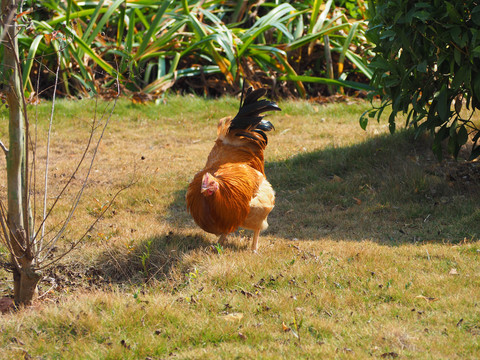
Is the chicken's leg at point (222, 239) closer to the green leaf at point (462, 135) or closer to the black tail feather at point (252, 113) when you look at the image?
the black tail feather at point (252, 113)

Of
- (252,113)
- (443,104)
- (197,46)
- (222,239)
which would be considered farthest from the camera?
(197,46)

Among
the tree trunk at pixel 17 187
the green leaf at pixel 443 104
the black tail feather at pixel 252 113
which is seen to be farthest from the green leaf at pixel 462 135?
the tree trunk at pixel 17 187

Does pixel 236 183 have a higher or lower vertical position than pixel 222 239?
higher

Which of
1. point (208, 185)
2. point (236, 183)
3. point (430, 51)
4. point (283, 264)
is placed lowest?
point (283, 264)

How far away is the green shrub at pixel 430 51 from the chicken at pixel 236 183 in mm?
1349

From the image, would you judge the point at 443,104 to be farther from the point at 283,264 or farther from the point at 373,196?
the point at 283,264

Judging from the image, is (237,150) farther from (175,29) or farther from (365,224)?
(175,29)

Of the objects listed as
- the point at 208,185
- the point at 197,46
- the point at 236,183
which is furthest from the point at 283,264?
the point at 197,46

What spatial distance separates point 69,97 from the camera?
32.9 feet

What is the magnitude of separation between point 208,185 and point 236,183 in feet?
1.52

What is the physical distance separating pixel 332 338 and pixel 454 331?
80 centimetres

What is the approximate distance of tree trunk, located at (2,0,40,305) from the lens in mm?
3568

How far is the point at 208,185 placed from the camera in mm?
4496

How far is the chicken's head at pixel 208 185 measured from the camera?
447 cm
